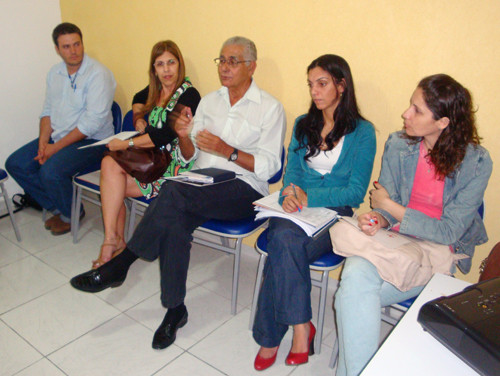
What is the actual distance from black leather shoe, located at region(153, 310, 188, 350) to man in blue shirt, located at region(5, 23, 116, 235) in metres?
1.43

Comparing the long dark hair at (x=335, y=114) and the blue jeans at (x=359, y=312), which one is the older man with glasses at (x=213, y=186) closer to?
the long dark hair at (x=335, y=114)

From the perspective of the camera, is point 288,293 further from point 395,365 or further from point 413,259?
point 395,365

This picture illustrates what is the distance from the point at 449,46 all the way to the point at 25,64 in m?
3.32

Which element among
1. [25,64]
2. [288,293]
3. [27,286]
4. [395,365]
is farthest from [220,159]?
[25,64]

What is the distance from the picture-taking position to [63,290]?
2.35 meters

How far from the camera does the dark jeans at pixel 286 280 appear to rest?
65.8 inches

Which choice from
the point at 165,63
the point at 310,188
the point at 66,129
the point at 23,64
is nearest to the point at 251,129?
the point at 310,188

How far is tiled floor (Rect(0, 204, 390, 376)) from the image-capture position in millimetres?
1828

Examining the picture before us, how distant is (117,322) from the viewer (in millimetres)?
2100

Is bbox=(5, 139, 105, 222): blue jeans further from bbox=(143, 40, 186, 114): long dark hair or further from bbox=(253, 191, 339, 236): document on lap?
bbox=(253, 191, 339, 236): document on lap

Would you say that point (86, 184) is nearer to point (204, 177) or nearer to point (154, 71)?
point (154, 71)

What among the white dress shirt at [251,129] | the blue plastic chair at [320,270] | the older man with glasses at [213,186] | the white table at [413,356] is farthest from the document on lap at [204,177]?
the white table at [413,356]

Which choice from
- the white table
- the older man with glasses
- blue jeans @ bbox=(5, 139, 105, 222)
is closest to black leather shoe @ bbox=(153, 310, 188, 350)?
Result: the older man with glasses

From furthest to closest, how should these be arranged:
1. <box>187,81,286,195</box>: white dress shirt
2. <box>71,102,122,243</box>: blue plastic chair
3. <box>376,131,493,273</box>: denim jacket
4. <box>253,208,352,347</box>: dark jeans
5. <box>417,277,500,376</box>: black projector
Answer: <box>71,102,122,243</box>: blue plastic chair < <box>187,81,286,195</box>: white dress shirt < <box>253,208,352,347</box>: dark jeans < <box>376,131,493,273</box>: denim jacket < <box>417,277,500,376</box>: black projector
